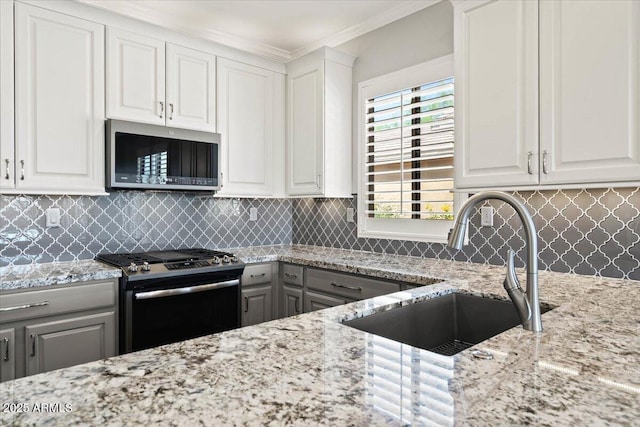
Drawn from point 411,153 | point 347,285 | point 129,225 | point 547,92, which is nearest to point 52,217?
point 129,225

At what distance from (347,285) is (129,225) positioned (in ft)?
5.31

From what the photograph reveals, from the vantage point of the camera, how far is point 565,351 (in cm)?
101

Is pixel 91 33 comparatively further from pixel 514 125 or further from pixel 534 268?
pixel 534 268

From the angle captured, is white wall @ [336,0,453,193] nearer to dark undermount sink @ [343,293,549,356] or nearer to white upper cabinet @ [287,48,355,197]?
white upper cabinet @ [287,48,355,197]

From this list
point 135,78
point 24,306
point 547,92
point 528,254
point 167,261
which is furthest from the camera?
point 135,78

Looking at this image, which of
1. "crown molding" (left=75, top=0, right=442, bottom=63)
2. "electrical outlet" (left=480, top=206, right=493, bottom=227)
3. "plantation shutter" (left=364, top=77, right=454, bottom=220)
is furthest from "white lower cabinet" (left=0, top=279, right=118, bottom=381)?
"electrical outlet" (left=480, top=206, right=493, bottom=227)

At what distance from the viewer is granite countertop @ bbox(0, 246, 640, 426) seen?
0.70 metres

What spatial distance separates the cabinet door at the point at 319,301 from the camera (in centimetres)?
275

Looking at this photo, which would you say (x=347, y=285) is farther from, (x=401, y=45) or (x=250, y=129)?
(x=401, y=45)

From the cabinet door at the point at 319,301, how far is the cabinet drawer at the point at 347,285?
42mm

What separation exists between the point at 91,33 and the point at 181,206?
1297mm

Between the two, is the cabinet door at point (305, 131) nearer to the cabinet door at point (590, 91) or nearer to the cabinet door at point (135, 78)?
the cabinet door at point (135, 78)

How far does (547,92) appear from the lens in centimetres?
196

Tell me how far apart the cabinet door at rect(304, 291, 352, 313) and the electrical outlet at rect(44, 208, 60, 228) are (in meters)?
1.69
